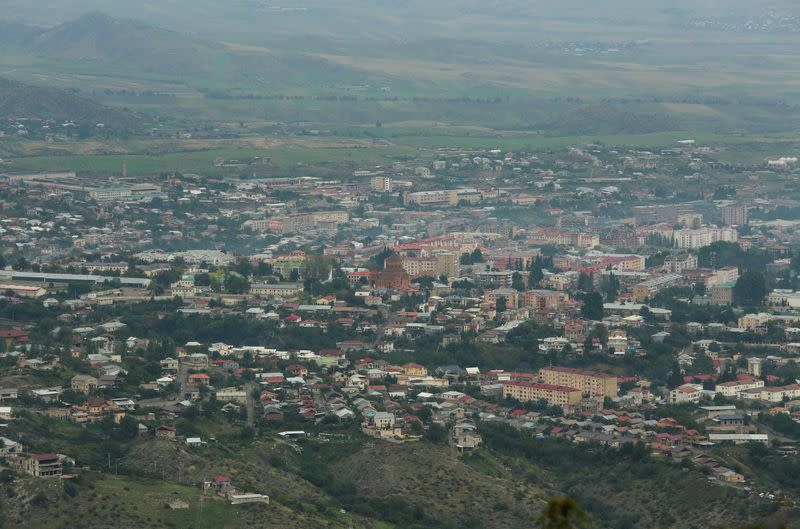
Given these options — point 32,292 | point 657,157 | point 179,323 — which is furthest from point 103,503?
point 657,157

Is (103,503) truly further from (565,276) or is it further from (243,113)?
(243,113)

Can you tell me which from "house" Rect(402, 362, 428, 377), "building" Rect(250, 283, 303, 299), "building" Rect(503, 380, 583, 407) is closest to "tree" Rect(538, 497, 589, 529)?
"building" Rect(503, 380, 583, 407)

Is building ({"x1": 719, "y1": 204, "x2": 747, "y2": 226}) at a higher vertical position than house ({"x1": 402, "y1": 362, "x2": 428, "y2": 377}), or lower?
lower

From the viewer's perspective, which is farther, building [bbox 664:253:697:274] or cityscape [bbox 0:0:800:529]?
building [bbox 664:253:697:274]

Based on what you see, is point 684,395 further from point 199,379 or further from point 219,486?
point 219,486

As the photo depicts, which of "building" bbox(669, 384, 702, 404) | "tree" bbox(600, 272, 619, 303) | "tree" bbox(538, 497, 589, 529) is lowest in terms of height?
"tree" bbox(600, 272, 619, 303)

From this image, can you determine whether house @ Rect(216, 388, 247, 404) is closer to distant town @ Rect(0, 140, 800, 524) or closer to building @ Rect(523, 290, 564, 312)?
distant town @ Rect(0, 140, 800, 524)

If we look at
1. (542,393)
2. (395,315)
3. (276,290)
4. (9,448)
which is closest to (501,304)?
(395,315)

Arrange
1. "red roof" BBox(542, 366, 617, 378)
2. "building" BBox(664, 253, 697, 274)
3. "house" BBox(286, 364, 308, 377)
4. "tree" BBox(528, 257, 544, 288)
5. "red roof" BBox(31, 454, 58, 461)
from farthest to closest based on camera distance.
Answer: "building" BBox(664, 253, 697, 274), "tree" BBox(528, 257, 544, 288), "house" BBox(286, 364, 308, 377), "red roof" BBox(542, 366, 617, 378), "red roof" BBox(31, 454, 58, 461)
